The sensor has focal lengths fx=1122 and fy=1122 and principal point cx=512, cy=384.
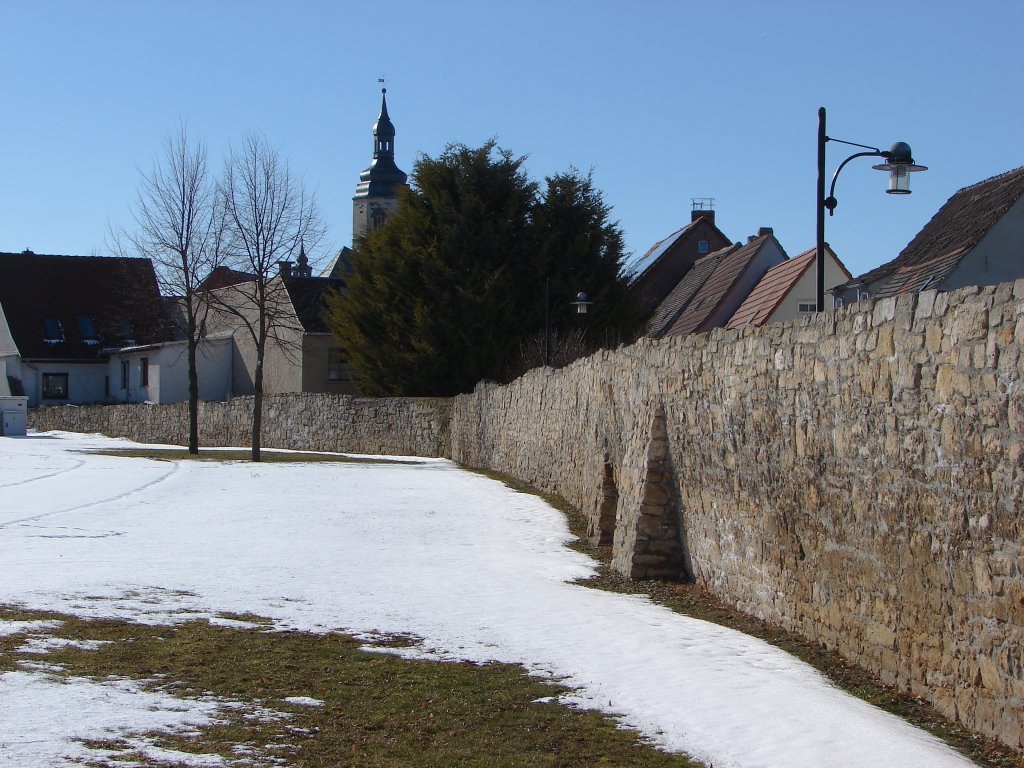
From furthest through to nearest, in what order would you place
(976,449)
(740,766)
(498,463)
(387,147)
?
(387,147)
(498,463)
(976,449)
(740,766)

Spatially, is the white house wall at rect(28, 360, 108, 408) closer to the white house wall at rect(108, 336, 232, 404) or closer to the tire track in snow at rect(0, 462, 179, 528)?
the white house wall at rect(108, 336, 232, 404)

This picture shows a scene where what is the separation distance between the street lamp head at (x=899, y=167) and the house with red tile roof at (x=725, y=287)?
22.6 meters

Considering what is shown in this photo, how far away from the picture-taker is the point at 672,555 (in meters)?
10.7

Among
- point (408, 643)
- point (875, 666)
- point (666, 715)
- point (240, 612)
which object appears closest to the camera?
point (666, 715)

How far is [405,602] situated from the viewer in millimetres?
9320

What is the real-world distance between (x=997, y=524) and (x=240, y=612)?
5.56 m

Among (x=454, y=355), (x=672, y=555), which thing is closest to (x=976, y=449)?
(x=672, y=555)

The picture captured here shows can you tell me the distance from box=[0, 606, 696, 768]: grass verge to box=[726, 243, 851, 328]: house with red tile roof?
24092 millimetres

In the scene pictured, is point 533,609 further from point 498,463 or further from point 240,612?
point 498,463

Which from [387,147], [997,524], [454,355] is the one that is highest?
[387,147]

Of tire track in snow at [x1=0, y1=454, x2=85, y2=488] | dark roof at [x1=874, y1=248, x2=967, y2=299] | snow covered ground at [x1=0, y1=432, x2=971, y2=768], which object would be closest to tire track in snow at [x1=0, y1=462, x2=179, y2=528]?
snow covered ground at [x1=0, y1=432, x2=971, y2=768]

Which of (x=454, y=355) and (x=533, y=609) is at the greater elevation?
(x=454, y=355)

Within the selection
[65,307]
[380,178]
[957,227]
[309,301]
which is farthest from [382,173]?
[957,227]

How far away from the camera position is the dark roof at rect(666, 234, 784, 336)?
36531mm
